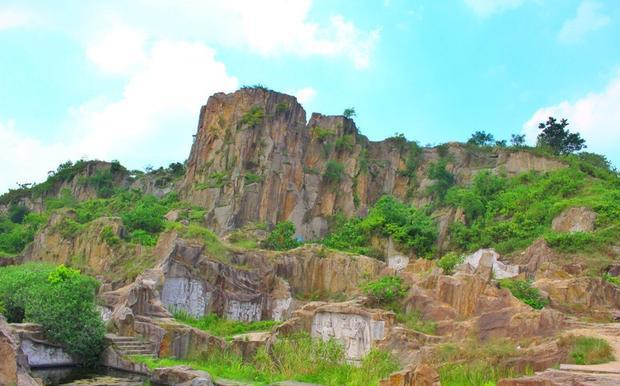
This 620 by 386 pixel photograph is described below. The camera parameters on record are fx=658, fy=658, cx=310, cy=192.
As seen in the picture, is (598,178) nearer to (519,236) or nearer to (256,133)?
(519,236)

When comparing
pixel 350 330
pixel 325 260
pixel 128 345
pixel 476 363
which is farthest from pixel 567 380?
pixel 325 260

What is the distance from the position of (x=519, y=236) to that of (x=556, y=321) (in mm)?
23921

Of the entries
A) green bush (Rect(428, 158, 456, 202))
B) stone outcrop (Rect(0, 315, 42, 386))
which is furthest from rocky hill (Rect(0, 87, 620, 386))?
green bush (Rect(428, 158, 456, 202))

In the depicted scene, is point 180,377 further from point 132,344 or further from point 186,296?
point 186,296

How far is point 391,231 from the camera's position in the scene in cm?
4409

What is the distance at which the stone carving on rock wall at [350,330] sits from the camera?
821 inches

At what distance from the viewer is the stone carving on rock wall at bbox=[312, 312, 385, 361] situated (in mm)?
20848

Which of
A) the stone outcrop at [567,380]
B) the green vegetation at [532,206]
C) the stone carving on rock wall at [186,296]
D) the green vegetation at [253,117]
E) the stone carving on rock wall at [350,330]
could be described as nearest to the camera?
the stone outcrop at [567,380]

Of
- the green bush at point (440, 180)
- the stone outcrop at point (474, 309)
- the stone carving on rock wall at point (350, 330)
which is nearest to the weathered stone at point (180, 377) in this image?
the stone carving on rock wall at point (350, 330)

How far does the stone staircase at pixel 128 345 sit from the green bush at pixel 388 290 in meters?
8.00

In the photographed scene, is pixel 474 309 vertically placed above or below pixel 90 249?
below

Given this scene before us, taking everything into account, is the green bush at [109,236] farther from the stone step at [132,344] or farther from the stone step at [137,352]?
the stone step at [137,352]

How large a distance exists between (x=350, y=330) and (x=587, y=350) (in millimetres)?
8990

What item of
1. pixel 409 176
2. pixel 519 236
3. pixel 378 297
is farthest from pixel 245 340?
pixel 409 176
